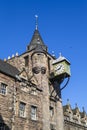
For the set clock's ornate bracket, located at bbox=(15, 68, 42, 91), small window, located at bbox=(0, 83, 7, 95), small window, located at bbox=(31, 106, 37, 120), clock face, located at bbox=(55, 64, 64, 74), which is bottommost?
small window, located at bbox=(31, 106, 37, 120)

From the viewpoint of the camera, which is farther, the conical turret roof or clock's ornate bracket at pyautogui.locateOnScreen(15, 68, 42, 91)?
the conical turret roof

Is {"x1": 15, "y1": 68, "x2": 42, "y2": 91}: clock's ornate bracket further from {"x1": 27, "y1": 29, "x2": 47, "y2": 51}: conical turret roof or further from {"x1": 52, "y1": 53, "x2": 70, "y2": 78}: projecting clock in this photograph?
{"x1": 27, "y1": 29, "x2": 47, "y2": 51}: conical turret roof

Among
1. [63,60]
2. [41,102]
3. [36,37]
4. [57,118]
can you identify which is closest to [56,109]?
[57,118]

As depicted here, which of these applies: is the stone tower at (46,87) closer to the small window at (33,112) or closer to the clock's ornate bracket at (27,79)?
the clock's ornate bracket at (27,79)

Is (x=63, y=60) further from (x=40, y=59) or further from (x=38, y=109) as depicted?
(x=38, y=109)

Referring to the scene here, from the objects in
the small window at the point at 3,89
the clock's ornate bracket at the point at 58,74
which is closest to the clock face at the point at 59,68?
the clock's ornate bracket at the point at 58,74

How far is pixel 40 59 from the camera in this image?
123ft

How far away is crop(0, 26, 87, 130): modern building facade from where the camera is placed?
97.0 feet

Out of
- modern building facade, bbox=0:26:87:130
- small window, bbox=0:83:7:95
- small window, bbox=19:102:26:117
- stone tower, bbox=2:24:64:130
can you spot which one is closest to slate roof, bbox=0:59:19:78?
modern building facade, bbox=0:26:87:130

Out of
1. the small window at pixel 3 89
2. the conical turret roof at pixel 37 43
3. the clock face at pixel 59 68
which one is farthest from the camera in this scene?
the conical turret roof at pixel 37 43

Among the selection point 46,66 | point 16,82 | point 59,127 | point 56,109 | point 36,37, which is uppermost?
point 36,37

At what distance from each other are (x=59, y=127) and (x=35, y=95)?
612 cm

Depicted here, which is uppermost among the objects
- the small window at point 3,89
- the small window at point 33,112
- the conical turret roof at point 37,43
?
the conical turret roof at point 37,43

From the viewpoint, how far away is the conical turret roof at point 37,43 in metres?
38.5
